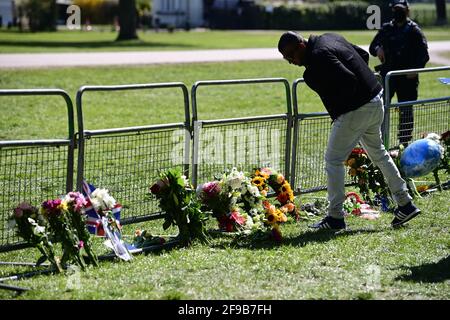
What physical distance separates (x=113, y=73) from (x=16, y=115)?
7378 mm

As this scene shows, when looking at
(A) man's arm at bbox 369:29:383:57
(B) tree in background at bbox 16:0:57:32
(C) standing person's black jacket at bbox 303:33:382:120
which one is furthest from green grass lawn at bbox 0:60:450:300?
(B) tree in background at bbox 16:0:57:32

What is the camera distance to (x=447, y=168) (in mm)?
9953

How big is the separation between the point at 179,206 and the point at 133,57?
21.3 metres

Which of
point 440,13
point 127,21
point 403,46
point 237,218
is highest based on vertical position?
point 440,13

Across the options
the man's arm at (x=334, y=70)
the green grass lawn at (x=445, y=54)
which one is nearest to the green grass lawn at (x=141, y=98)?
the green grass lawn at (x=445, y=54)

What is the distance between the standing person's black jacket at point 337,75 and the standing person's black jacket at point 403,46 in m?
4.08

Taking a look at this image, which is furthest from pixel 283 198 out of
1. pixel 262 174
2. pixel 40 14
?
pixel 40 14

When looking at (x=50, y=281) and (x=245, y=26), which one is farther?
(x=245, y=26)

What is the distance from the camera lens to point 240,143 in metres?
9.01

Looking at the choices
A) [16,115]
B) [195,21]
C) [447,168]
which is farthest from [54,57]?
[195,21]

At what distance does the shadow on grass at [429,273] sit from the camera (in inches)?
249

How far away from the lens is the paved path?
25312mm

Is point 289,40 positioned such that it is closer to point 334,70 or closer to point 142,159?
point 334,70
